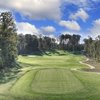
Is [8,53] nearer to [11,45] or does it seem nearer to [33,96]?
[11,45]

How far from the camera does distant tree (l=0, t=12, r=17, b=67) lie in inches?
2953

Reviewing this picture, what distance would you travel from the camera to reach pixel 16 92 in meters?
35.1

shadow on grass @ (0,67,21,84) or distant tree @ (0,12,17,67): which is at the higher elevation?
distant tree @ (0,12,17,67)

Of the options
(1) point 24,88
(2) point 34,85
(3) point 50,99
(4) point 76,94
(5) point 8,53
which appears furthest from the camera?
(5) point 8,53

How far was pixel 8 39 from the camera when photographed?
76.6 metres

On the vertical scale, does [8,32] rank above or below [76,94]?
above

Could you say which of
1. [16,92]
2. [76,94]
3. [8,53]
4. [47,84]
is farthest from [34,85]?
[8,53]

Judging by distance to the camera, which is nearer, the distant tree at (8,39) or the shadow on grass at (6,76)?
the shadow on grass at (6,76)

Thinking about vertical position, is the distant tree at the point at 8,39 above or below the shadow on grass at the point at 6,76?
above

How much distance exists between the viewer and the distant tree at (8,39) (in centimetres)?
7500

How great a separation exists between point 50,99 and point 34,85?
28.6 feet

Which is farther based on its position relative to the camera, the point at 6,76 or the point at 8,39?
the point at 8,39

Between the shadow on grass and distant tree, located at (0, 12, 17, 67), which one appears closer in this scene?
the shadow on grass

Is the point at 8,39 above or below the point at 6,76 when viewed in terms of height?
above
